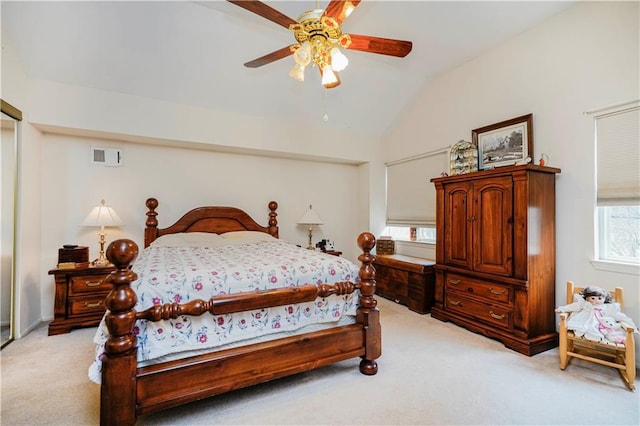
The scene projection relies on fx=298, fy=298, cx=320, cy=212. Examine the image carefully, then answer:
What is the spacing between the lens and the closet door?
9.18ft

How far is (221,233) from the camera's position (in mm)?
4090

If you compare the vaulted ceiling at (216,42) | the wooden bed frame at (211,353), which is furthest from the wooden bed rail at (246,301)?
the vaulted ceiling at (216,42)

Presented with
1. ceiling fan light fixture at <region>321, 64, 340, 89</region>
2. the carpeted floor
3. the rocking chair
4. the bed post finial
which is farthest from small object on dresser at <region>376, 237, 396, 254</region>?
ceiling fan light fixture at <region>321, 64, 340, 89</region>

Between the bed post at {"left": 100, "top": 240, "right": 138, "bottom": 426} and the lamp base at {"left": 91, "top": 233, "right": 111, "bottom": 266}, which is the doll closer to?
the bed post at {"left": 100, "top": 240, "right": 138, "bottom": 426}

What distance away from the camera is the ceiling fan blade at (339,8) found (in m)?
1.79

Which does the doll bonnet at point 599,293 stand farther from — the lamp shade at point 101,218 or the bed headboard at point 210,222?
the lamp shade at point 101,218

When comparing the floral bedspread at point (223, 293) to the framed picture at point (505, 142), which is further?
the framed picture at point (505, 142)

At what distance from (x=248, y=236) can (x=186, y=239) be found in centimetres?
75

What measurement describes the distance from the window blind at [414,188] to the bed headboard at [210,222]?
1965 mm

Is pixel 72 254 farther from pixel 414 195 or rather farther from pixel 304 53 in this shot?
pixel 414 195

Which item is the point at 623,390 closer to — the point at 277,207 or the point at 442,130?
the point at 442,130

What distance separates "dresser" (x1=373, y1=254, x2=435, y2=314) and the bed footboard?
1.66m

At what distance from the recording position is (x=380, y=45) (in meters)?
2.18

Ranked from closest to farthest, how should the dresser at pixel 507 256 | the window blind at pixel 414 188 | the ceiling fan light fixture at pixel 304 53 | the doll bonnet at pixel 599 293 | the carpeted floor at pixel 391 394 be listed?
the carpeted floor at pixel 391 394, the ceiling fan light fixture at pixel 304 53, the doll bonnet at pixel 599 293, the dresser at pixel 507 256, the window blind at pixel 414 188
